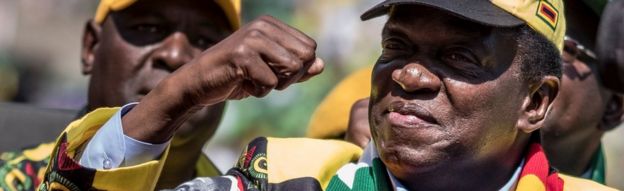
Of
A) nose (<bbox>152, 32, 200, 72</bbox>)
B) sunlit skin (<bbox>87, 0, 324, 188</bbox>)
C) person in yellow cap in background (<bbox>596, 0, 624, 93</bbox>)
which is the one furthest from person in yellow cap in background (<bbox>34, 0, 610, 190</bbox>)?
nose (<bbox>152, 32, 200, 72</bbox>)

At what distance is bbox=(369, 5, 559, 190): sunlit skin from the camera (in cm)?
372

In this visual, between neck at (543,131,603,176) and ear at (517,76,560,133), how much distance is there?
3.85ft

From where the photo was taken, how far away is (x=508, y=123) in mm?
3869

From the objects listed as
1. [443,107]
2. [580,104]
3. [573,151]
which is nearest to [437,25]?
[443,107]

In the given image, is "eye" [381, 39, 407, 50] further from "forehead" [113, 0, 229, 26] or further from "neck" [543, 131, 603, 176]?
"neck" [543, 131, 603, 176]

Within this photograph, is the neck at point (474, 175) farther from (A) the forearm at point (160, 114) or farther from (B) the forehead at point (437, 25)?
(A) the forearm at point (160, 114)

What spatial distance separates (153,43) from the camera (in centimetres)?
502

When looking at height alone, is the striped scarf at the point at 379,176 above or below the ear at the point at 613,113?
above

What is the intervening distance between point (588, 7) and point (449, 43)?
1430mm

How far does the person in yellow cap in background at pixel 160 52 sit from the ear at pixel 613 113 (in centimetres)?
137

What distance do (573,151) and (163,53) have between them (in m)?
1.50

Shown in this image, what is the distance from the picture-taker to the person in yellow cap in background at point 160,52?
4.99 meters

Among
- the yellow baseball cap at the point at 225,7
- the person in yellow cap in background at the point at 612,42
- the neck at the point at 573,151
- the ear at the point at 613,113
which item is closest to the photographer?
the person in yellow cap in background at the point at 612,42

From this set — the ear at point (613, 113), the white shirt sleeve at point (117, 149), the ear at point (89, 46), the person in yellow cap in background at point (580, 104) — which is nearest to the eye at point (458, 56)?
the white shirt sleeve at point (117, 149)
